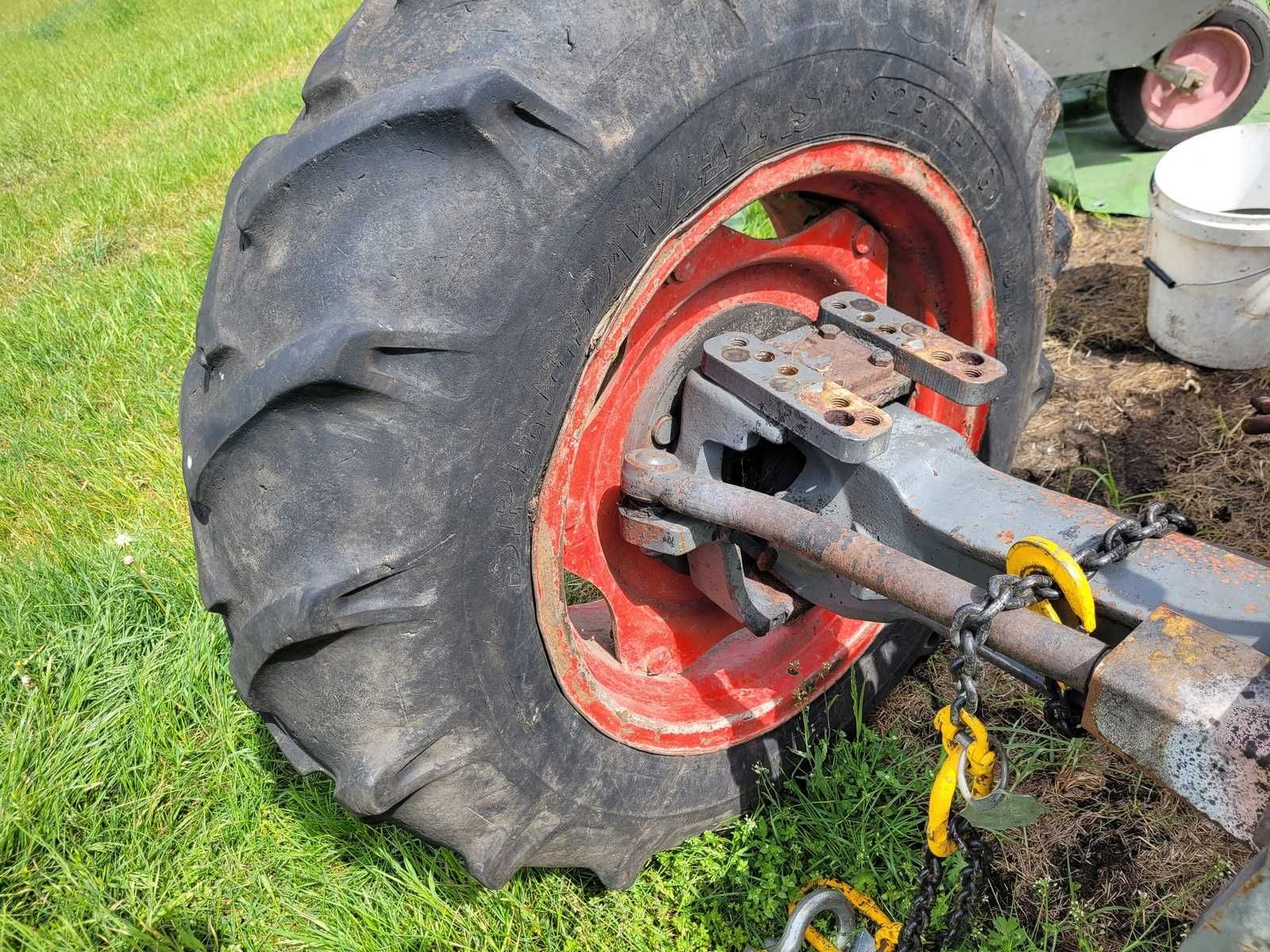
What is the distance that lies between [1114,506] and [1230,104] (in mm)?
2584

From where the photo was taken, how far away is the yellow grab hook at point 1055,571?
1.04m

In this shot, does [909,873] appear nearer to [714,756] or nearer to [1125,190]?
[714,756]

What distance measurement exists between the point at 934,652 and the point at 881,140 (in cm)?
125

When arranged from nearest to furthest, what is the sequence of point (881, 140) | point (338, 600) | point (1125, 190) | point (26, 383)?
point (338, 600) → point (881, 140) → point (26, 383) → point (1125, 190)

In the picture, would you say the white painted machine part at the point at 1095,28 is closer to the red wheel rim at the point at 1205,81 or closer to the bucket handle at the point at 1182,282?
the red wheel rim at the point at 1205,81

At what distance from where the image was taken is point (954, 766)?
3.64 feet

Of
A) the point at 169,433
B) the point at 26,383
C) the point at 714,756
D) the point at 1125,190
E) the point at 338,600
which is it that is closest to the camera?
the point at 338,600

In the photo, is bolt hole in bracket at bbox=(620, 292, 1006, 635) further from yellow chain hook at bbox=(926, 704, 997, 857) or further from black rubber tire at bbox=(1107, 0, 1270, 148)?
black rubber tire at bbox=(1107, 0, 1270, 148)

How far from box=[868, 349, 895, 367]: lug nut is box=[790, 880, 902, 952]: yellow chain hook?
935mm

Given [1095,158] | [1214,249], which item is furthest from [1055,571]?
[1095,158]

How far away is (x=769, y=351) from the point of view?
5.30ft

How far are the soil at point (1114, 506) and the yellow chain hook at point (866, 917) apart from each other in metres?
0.25

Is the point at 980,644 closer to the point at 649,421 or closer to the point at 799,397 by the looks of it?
the point at 799,397

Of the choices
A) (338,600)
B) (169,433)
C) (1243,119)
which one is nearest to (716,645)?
(338,600)
